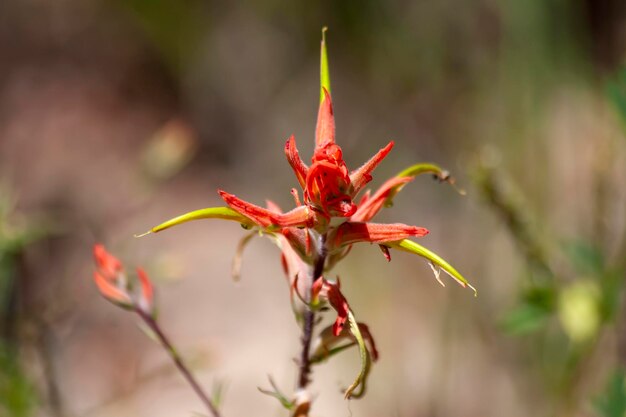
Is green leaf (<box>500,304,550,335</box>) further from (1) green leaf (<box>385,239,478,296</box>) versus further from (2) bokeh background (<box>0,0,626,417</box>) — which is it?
(1) green leaf (<box>385,239,478,296</box>)

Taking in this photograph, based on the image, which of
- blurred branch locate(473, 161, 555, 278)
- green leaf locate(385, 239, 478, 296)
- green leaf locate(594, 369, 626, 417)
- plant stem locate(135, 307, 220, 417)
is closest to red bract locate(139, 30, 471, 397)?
green leaf locate(385, 239, 478, 296)

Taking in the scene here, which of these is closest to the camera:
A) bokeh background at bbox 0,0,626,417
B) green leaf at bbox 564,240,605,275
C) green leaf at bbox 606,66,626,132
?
green leaf at bbox 606,66,626,132

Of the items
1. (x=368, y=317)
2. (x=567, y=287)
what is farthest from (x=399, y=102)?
(x=567, y=287)

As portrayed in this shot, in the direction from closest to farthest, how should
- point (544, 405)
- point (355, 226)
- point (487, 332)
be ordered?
point (355, 226) → point (544, 405) → point (487, 332)

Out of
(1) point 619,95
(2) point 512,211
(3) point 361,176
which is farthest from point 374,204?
(1) point 619,95

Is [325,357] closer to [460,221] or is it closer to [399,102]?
[460,221]

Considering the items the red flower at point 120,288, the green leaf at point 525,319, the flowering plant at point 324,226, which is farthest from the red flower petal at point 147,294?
the green leaf at point 525,319
